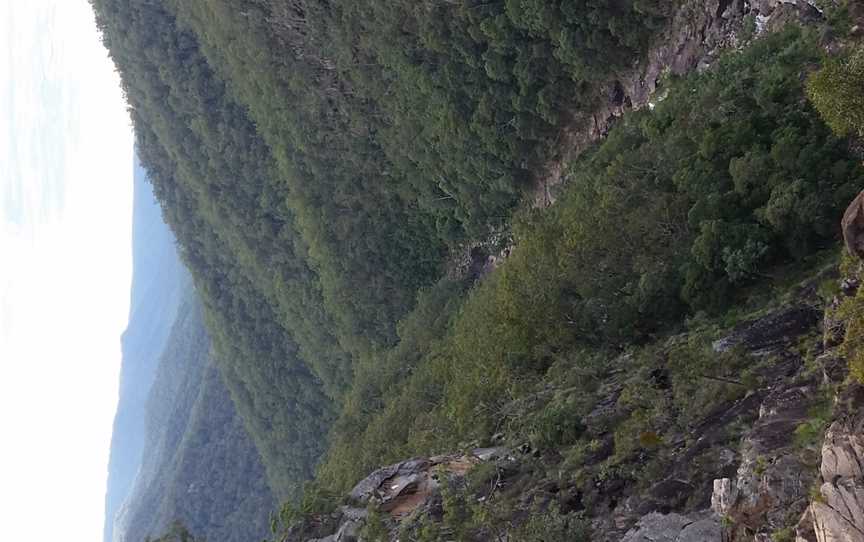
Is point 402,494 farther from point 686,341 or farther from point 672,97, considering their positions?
point 672,97

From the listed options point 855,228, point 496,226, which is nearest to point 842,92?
point 855,228

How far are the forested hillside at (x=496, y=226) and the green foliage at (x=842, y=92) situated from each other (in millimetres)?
418

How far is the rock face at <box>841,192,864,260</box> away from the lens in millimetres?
13734

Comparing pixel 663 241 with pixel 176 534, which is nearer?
pixel 663 241

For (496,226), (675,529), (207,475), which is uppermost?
(496,226)

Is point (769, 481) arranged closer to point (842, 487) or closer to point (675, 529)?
point (842, 487)

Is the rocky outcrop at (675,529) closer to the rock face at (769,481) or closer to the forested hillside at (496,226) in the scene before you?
the rock face at (769,481)

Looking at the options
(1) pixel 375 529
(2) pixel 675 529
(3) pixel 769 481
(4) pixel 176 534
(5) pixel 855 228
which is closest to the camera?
(3) pixel 769 481

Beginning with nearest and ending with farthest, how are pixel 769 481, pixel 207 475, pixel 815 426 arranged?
pixel 769 481 → pixel 815 426 → pixel 207 475

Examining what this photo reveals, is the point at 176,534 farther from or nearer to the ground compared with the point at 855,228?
nearer to the ground

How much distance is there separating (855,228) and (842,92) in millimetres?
3699

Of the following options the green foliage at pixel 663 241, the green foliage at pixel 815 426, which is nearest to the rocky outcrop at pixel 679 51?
the green foliage at pixel 663 241

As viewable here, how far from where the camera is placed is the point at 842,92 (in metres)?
15.9

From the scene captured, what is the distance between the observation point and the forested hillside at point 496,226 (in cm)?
2062
